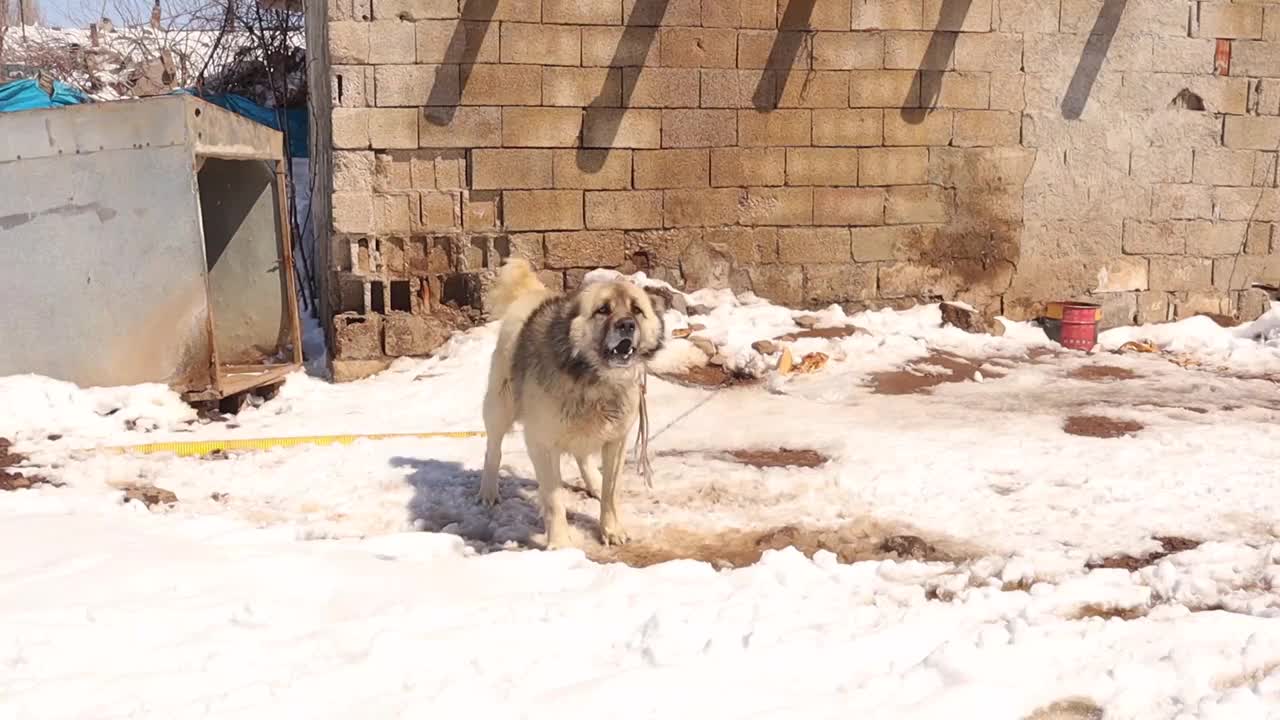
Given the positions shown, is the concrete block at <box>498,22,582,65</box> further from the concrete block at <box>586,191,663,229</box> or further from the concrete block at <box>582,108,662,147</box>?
the concrete block at <box>586,191,663,229</box>

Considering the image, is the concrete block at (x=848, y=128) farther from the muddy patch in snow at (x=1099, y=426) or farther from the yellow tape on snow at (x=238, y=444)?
the yellow tape on snow at (x=238, y=444)

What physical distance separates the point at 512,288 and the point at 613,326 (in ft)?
3.44

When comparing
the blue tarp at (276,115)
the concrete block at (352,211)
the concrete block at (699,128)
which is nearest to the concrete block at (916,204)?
the concrete block at (699,128)

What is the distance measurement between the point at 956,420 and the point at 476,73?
14.7 ft

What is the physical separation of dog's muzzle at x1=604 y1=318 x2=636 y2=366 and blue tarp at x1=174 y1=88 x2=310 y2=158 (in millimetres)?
8517

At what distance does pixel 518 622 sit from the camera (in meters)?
3.46

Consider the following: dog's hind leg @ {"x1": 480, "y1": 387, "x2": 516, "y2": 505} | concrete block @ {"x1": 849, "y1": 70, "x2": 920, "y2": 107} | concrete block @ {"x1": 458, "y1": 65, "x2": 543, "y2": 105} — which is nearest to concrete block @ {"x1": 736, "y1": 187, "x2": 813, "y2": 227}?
concrete block @ {"x1": 849, "y1": 70, "x2": 920, "y2": 107}

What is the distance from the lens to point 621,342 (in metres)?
4.52

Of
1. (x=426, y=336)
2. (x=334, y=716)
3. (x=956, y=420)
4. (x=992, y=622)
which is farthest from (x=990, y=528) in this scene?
(x=426, y=336)

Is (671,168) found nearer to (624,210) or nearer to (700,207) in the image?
(700,207)

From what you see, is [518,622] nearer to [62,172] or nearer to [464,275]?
[62,172]

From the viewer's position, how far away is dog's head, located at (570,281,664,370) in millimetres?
4512

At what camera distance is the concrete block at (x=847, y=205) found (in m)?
9.25

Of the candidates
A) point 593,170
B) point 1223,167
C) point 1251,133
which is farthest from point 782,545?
point 1251,133
